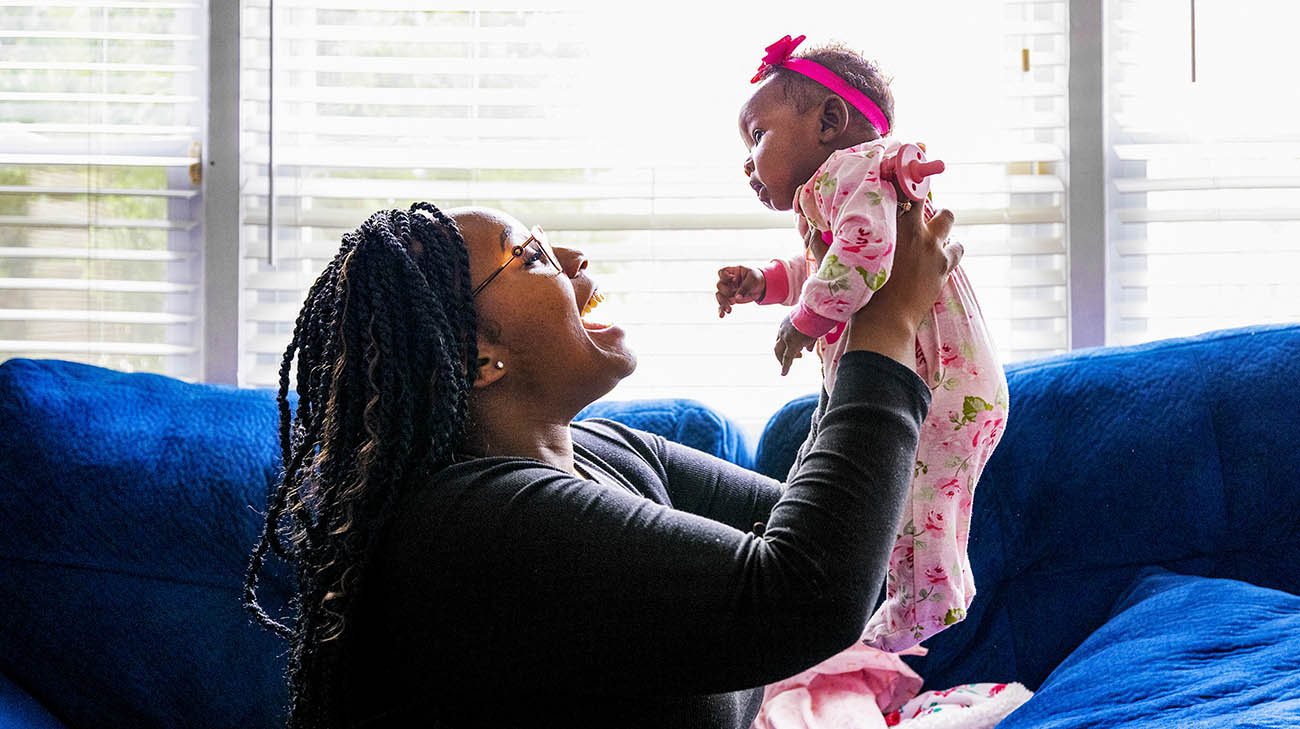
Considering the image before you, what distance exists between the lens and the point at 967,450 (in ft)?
4.22

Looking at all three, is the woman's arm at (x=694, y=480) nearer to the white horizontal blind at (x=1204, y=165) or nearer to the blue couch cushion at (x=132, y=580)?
the blue couch cushion at (x=132, y=580)

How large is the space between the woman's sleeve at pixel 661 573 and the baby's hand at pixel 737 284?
39 cm

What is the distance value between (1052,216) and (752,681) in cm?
177

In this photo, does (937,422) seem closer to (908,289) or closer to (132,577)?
(908,289)

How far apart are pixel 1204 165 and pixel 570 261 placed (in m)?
1.70

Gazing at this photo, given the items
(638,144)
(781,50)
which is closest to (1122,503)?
(781,50)

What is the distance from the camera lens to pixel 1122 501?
71.6 inches

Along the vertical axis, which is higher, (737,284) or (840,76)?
(840,76)

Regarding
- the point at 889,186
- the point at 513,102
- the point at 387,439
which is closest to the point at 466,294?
the point at 387,439

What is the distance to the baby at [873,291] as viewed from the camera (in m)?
1.16

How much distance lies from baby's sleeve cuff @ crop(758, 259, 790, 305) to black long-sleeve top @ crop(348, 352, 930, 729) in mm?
379

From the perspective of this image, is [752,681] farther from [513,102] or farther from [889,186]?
[513,102]

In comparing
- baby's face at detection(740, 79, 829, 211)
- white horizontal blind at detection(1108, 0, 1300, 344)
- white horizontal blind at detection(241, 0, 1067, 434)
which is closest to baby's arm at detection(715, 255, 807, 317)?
baby's face at detection(740, 79, 829, 211)

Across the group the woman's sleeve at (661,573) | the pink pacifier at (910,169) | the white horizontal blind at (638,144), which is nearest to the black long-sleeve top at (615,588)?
the woman's sleeve at (661,573)
